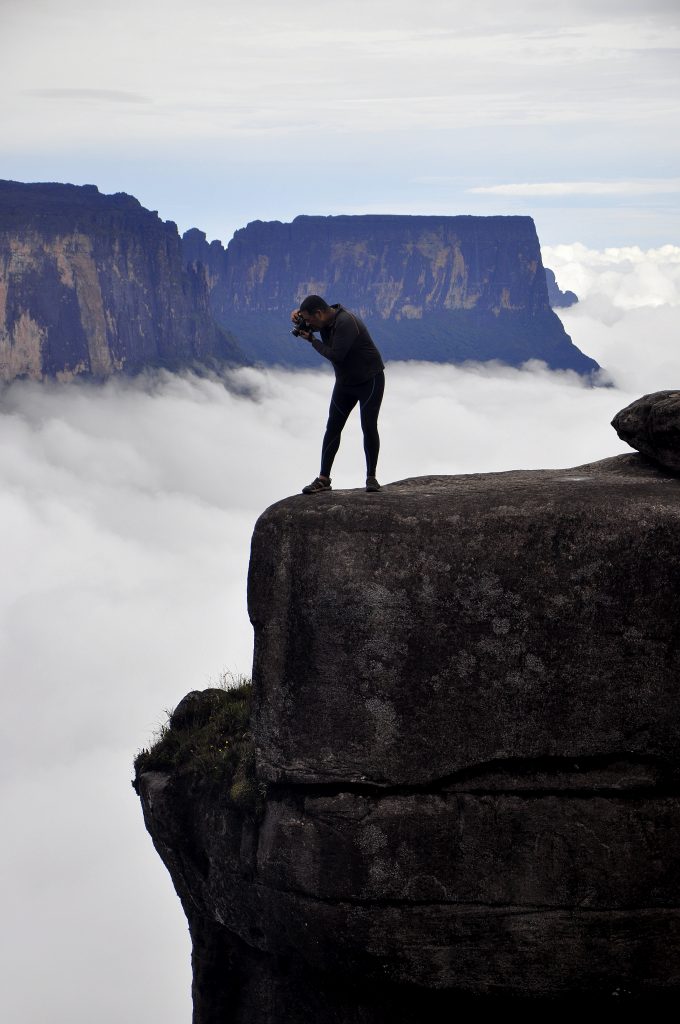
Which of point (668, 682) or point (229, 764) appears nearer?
point (668, 682)

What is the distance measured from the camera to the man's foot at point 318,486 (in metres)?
16.5

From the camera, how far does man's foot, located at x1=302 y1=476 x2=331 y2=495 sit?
54.2ft

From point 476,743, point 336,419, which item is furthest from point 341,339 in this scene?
point 476,743

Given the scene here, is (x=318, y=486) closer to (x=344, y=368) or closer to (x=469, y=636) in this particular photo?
(x=344, y=368)

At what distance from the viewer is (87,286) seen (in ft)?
541

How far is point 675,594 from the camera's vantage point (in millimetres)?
14383

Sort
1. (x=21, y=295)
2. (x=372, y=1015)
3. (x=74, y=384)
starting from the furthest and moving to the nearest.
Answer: (x=74, y=384)
(x=21, y=295)
(x=372, y=1015)

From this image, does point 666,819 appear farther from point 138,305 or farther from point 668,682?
point 138,305

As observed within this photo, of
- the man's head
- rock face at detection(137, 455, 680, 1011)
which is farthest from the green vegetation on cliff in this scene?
the man's head

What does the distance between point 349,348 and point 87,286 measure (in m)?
155

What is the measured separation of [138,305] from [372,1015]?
169 m

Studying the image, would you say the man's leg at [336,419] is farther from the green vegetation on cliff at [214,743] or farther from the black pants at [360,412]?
the green vegetation on cliff at [214,743]

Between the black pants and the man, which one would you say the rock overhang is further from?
the black pants

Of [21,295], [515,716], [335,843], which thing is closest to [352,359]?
[515,716]
